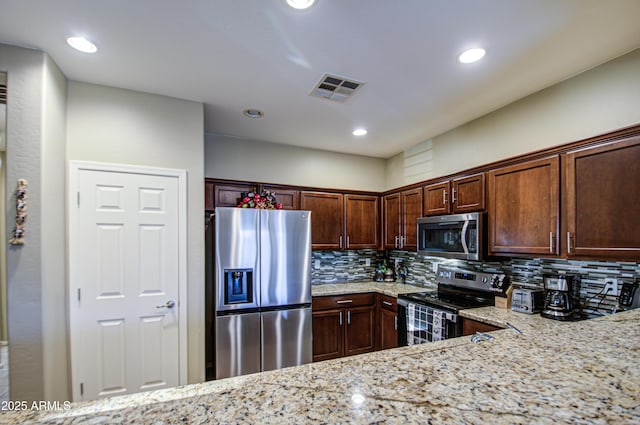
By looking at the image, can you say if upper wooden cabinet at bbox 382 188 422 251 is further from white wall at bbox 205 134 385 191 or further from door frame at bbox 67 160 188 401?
door frame at bbox 67 160 188 401

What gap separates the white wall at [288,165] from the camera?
3508 millimetres

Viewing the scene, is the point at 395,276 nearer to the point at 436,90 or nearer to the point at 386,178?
the point at 386,178

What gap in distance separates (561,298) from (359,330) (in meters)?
2.04

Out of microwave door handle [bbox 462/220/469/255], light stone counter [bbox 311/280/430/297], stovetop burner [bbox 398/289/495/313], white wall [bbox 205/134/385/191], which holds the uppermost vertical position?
white wall [bbox 205/134/385/191]

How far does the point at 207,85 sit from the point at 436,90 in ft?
6.04

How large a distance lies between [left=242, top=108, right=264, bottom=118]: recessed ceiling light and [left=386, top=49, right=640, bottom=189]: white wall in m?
2.07

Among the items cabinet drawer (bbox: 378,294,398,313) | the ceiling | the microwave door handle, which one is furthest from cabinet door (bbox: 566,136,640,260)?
cabinet drawer (bbox: 378,294,398,313)

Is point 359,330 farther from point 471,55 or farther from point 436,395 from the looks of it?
point 436,395

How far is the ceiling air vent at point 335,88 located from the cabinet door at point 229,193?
1441mm

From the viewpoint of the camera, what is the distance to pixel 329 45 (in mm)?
1883

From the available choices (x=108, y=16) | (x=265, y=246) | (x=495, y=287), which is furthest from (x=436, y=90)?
(x=108, y=16)

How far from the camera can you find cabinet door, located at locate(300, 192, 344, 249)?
371cm

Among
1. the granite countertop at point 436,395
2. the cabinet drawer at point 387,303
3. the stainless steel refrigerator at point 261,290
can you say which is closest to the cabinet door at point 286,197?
the stainless steel refrigerator at point 261,290

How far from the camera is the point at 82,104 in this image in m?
2.28
